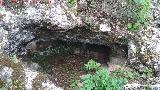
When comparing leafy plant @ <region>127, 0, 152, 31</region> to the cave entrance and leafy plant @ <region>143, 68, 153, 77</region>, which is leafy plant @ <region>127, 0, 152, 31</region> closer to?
the cave entrance

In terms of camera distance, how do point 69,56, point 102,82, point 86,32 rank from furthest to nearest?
point 69,56 < point 86,32 < point 102,82

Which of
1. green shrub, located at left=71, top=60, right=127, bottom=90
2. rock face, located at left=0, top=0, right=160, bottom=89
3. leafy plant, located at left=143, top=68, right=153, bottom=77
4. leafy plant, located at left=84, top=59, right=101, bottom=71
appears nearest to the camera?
green shrub, located at left=71, top=60, right=127, bottom=90

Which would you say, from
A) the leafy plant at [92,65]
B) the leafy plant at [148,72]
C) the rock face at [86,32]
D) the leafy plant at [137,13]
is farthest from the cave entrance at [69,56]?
the leafy plant at [148,72]

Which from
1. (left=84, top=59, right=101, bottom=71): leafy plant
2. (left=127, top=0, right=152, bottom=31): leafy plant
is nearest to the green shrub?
(left=84, top=59, right=101, bottom=71): leafy plant

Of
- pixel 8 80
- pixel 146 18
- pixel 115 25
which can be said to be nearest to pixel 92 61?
pixel 115 25

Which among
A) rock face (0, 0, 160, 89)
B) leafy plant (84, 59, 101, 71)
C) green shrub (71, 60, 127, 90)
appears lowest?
green shrub (71, 60, 127, 90)

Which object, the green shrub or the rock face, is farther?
the rock face

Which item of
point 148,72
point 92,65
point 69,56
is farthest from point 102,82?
point 69,56

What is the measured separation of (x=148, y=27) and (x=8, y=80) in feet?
12.1

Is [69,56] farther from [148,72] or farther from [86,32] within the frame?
[148,72]

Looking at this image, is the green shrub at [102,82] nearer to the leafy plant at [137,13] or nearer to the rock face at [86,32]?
the rock face at [86,32]

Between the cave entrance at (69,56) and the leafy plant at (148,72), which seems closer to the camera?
the leafy plant at (148,72)

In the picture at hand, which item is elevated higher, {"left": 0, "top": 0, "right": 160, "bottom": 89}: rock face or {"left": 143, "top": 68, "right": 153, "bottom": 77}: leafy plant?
{"left": 0, "top": 0, "right": 160, "bottom": 89}: rock face

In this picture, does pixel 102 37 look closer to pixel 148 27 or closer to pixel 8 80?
pixel 148 27
